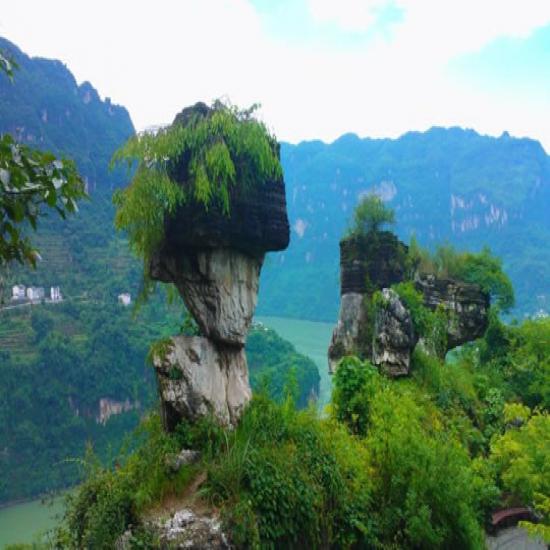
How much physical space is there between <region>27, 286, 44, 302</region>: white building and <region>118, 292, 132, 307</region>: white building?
26.7 ft

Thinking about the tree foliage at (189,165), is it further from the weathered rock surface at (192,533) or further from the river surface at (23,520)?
the river surface at (23,520)

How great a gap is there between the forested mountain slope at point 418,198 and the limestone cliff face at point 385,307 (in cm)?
8241

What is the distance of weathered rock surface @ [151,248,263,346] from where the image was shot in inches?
241

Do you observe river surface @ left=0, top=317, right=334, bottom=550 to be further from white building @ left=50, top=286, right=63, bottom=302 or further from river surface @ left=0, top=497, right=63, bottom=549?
white building @ left=50, top=286, right=63, bottom=302

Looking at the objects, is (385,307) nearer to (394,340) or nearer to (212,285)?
(394,340)

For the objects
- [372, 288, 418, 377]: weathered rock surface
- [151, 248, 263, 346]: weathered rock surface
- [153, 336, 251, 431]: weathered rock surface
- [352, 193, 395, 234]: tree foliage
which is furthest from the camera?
[352, 193, 395, 234]: tree foliage

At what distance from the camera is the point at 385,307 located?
9.85m

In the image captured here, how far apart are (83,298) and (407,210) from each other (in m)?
92.4

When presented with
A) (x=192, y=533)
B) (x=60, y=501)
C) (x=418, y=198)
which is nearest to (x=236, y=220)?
(x=192, y=533)

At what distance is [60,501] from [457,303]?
875 cm

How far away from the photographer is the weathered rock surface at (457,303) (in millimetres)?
12023

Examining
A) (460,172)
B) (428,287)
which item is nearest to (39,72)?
(460,172)

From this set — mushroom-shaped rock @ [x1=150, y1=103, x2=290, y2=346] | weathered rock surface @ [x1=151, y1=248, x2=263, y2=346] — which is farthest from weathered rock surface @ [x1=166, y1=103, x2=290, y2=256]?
weathered rock surface @ [x1=151, y1=248, x2=263, y2=346]

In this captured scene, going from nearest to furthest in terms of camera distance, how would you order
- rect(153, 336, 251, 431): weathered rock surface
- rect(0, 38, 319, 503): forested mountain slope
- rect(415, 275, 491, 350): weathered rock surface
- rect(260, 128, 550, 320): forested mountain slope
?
rect(153, 336, 251, 431): weathered rock surface → rect(415, 275, 491, 350): weathered rock surface → rect(0, 38, 319, 503): forested mountain slope → rect(260, 128, 550, 320): forested mountain slope
